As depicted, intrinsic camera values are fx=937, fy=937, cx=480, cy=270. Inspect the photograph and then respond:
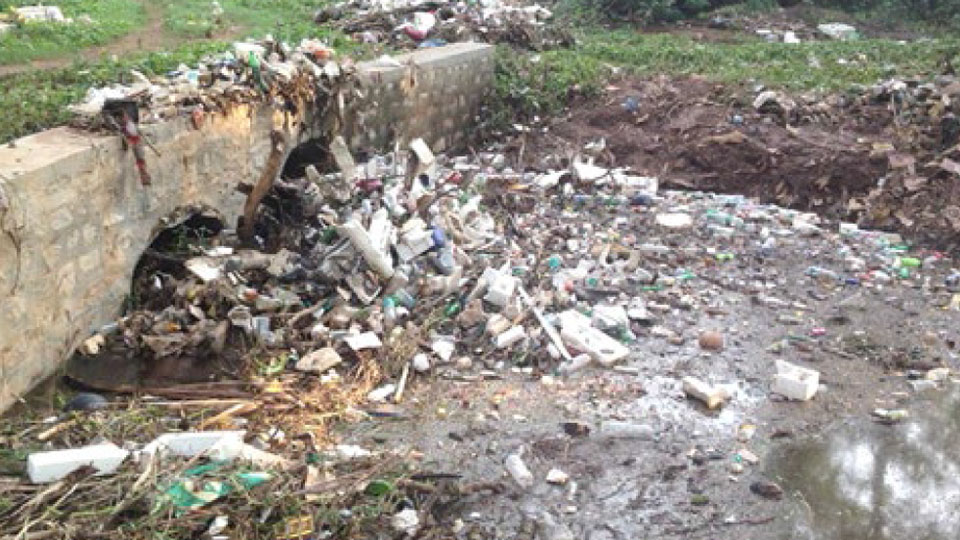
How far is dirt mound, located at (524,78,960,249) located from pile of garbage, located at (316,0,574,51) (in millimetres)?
2375

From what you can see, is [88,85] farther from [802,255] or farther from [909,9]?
[909,9]

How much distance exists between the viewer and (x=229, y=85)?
6637mm

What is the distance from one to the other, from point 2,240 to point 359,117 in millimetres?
4245

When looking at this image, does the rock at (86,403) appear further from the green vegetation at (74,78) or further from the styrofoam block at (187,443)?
the green vegetation at (74,78)

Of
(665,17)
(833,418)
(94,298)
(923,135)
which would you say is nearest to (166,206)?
(94,298)

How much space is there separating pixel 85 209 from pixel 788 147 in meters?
6.62

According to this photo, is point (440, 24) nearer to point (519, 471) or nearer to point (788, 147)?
point (788, 147)

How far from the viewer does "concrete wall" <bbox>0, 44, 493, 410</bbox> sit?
488cm

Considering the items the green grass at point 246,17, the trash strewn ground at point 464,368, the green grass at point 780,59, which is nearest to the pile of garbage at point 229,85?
the trash strewn ground at point 464,368

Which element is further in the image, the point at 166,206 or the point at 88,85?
the point at 88,85

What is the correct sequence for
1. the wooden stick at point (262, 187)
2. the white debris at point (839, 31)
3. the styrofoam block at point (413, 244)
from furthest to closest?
1. the white debris at point (839, 31)
2. the wooden stick at point (262, 187)
3. the styrofoam block at point (413, 244)

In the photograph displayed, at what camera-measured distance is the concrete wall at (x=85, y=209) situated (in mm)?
4879

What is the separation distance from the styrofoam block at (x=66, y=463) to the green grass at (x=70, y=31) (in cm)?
649

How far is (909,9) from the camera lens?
53.0ft
